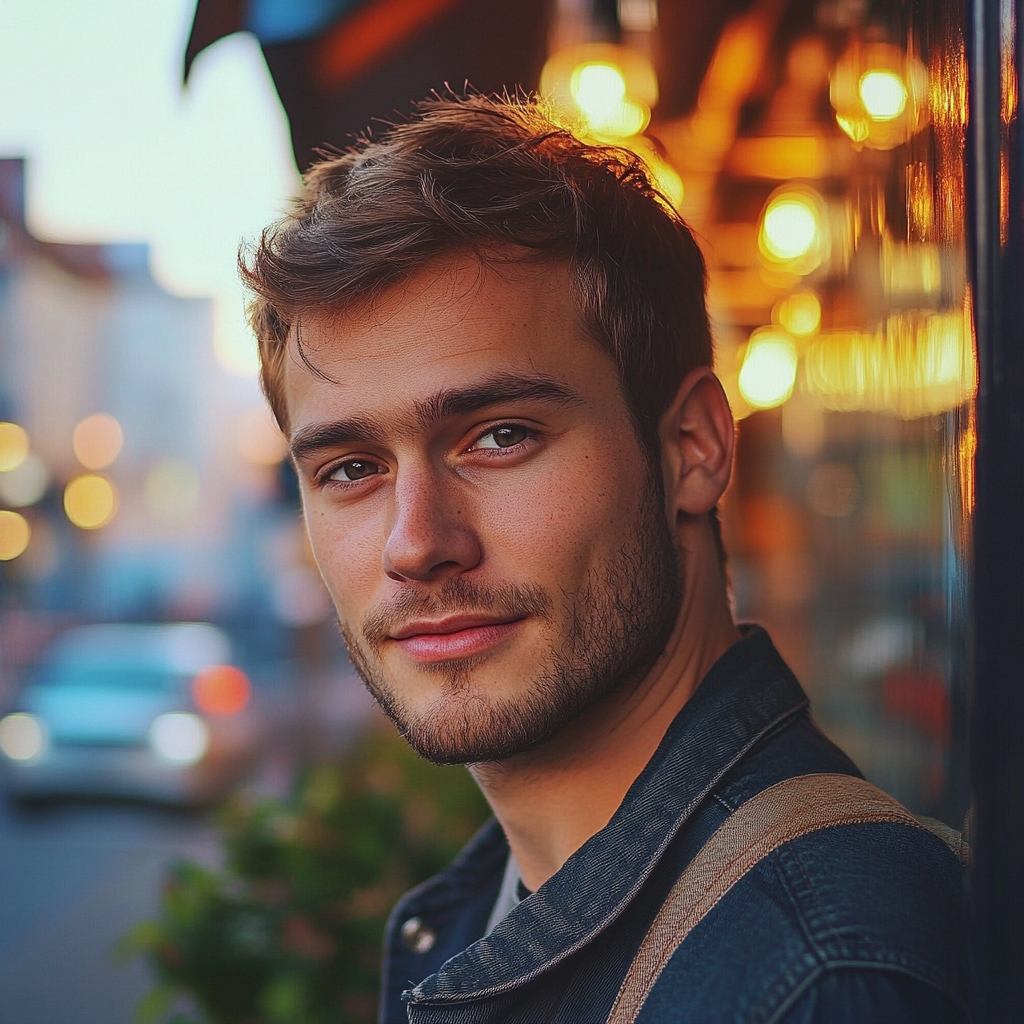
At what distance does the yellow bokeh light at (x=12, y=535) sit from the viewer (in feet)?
95.6

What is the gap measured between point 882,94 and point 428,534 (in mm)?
1448

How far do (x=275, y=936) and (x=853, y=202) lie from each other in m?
2.93

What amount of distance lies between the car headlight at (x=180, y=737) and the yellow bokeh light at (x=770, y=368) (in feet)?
20.5

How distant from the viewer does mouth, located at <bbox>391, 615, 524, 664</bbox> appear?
154 centimetres

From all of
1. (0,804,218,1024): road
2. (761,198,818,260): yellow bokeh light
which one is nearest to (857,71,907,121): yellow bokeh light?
(761,198,818,260): yellow bokeh light

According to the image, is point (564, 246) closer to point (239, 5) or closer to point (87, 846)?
point (239, 5)

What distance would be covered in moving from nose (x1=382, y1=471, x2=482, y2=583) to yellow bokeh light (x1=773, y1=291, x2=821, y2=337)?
394 cm

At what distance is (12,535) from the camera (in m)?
29.5

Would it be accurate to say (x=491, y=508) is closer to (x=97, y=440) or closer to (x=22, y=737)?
(x=22, y=737)

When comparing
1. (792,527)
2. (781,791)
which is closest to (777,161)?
(792,527)

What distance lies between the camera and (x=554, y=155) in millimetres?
1768

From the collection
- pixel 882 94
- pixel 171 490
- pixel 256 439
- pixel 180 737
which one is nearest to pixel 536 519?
pixel 882 94

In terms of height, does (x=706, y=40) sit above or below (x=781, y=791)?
above

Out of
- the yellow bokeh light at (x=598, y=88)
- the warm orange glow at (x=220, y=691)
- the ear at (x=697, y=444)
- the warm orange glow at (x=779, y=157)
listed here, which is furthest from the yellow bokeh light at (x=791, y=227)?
the warm orange glow at (x=220, y=691)
